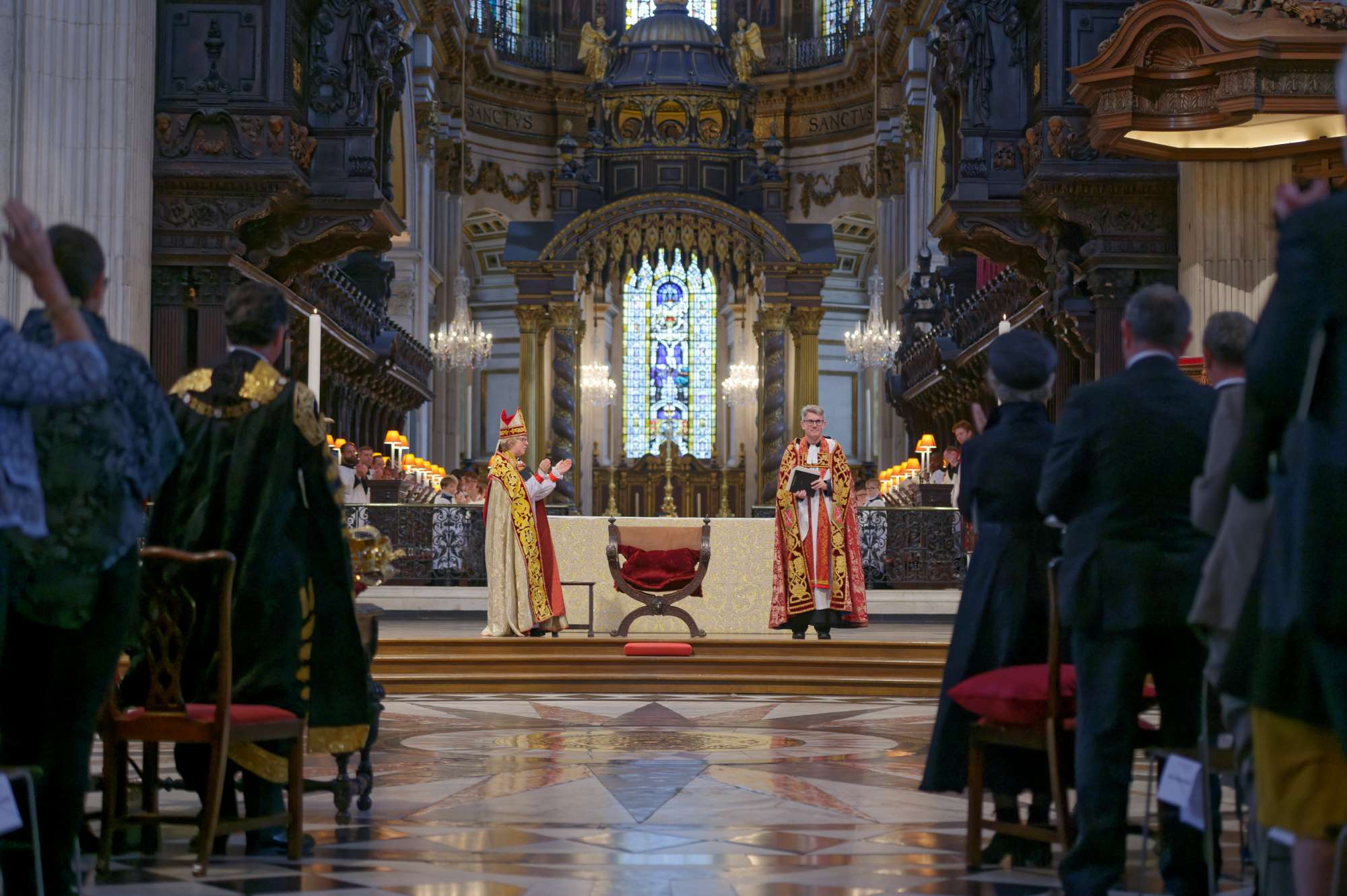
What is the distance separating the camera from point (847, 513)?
41.2 feet

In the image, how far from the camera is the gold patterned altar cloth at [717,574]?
13.5 m

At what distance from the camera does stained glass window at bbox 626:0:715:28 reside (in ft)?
123

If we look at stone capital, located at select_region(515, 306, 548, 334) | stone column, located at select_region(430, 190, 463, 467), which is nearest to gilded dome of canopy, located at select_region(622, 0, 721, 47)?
stone column, located at select_region(430, 190, 463, 467)

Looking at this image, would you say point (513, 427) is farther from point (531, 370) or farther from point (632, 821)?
point (531, 370)

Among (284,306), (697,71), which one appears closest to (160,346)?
(284,306)

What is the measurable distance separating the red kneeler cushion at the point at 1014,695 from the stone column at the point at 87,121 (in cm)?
1055

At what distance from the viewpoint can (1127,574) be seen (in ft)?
14.5

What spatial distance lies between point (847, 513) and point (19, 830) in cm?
879

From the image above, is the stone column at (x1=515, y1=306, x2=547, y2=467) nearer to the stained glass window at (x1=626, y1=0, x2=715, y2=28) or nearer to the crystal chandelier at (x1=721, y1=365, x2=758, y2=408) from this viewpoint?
the crystal chandelier at (x1=721, y1=365, x2=758, y2=408)

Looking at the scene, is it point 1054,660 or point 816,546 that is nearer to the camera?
point 1054,660

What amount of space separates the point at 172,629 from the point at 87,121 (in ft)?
33.8

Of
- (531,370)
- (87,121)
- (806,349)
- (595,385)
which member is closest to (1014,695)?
(87,121)

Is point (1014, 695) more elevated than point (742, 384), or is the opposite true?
point (742, 384)

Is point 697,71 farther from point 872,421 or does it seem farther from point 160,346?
point 160,346
